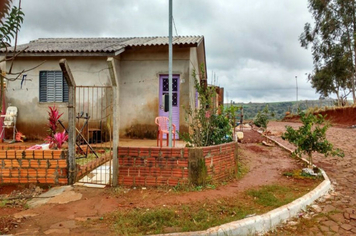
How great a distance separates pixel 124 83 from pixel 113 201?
6.80m

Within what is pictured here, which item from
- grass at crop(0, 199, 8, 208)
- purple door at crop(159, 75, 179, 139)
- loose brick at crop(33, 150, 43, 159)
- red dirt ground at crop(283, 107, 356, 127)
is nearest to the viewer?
grass at crop(0, 199, 8, 208)

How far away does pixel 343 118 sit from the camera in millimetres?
20891

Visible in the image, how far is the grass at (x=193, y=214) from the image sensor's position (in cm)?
325

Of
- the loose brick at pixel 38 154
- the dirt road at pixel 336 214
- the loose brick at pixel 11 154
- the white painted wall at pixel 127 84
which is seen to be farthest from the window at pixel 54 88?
the dirt road at pixel 336 214

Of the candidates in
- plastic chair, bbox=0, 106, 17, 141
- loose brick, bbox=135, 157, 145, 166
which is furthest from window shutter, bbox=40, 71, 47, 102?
loose brick, bbox=135, 157, 145, 166

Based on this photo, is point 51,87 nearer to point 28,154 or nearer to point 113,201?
point 28,154

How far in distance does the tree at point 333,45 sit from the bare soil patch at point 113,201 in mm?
21107

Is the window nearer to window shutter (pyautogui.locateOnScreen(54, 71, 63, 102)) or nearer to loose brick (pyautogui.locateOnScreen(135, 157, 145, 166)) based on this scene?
window shutter (pyautogui.locateOnScreen(54, 71, 63, 102))

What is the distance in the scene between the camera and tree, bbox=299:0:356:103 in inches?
902

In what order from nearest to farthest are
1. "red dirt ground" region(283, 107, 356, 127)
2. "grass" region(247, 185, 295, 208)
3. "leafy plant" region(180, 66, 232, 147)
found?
1. "grass" region(247, 185, 295, 208)
2. "leafy plant" region(180, 66, 232, 147)
3. "red dirt ground" region(283, 107, 356, 127)

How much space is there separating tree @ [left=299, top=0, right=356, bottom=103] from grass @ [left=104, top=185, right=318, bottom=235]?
22.3m

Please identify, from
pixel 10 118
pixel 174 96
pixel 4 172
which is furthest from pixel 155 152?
pixel 10 118

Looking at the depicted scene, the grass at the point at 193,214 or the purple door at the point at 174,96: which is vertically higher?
the purple door at the point at 174,96

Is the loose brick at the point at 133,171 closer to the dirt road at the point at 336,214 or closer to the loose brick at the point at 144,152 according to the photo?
the loose brick at the point at 144,152
